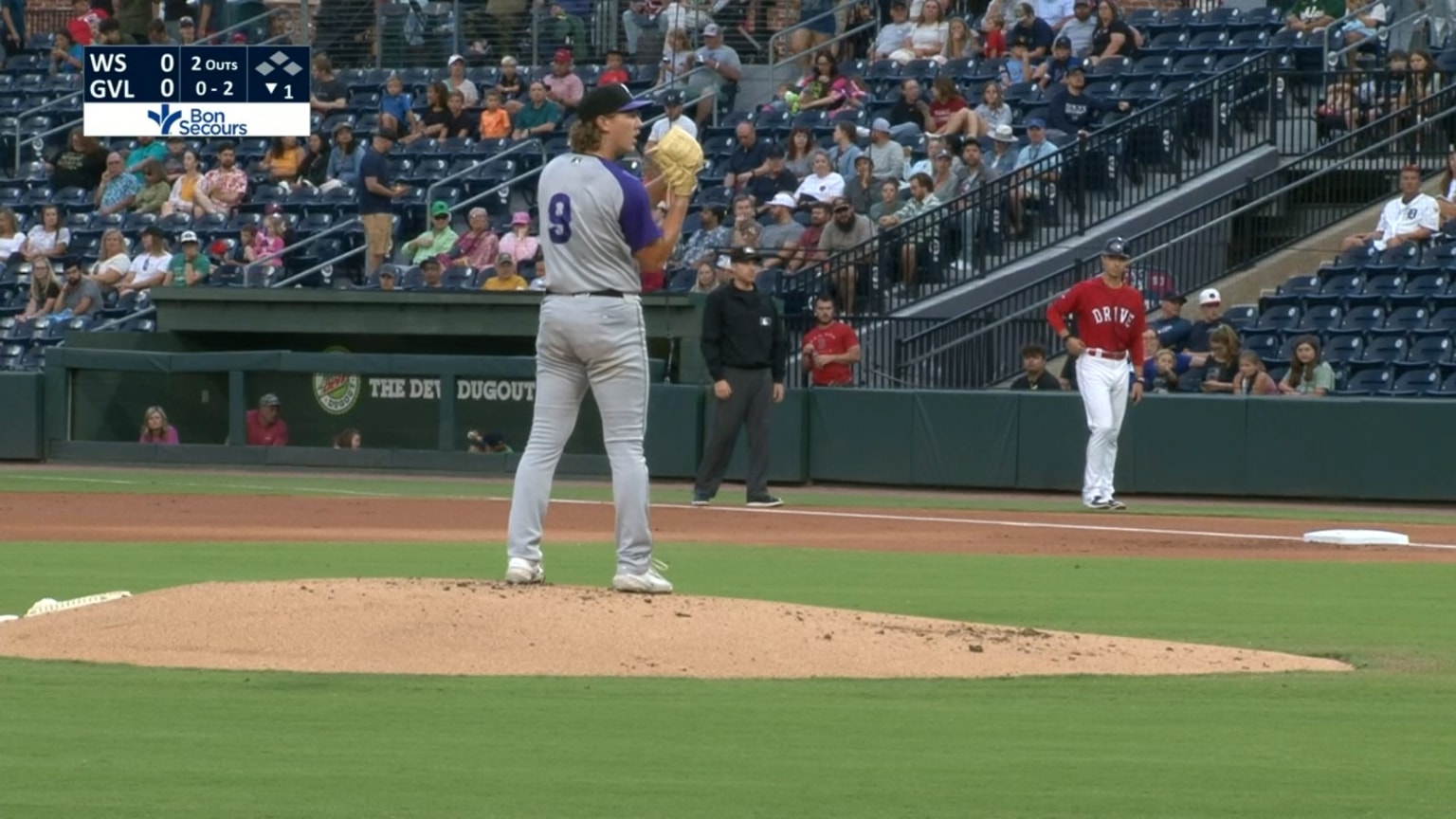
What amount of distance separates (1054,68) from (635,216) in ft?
57.4

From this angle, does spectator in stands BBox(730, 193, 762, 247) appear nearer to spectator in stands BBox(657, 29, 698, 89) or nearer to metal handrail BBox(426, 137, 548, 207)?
metal handrail BBox(426, 137, 548, 207)

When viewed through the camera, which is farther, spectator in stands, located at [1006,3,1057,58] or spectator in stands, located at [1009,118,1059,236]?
spectator in stands, located at [1006,3,1057,58]

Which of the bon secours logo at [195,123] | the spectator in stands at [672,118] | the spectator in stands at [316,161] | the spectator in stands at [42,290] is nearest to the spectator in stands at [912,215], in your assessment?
the spectator in stands at [672,118]

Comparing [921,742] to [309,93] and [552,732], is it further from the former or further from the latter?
[309,93]

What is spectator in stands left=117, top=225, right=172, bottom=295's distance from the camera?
89.5 feet

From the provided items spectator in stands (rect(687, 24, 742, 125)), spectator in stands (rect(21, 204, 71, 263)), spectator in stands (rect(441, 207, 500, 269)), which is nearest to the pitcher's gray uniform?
spectator in stands (rect(441, 207, 500, 269))

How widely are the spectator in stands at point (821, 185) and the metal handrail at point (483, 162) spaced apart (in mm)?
3966

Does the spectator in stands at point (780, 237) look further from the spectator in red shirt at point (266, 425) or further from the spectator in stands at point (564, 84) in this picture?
the spectator in red shirt at point (266, 425)

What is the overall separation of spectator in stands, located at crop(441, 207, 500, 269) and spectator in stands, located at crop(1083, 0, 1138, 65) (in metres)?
6.94

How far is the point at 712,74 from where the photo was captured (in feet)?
92.3

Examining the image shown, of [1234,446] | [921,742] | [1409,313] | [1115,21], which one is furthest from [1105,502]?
[921,742]

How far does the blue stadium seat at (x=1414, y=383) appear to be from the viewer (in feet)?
65.4

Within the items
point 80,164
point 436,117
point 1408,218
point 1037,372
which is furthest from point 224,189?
point 1408,218

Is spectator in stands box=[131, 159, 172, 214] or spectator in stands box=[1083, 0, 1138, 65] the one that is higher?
spectator in stands box=[1083, 0, 1138, 65]
